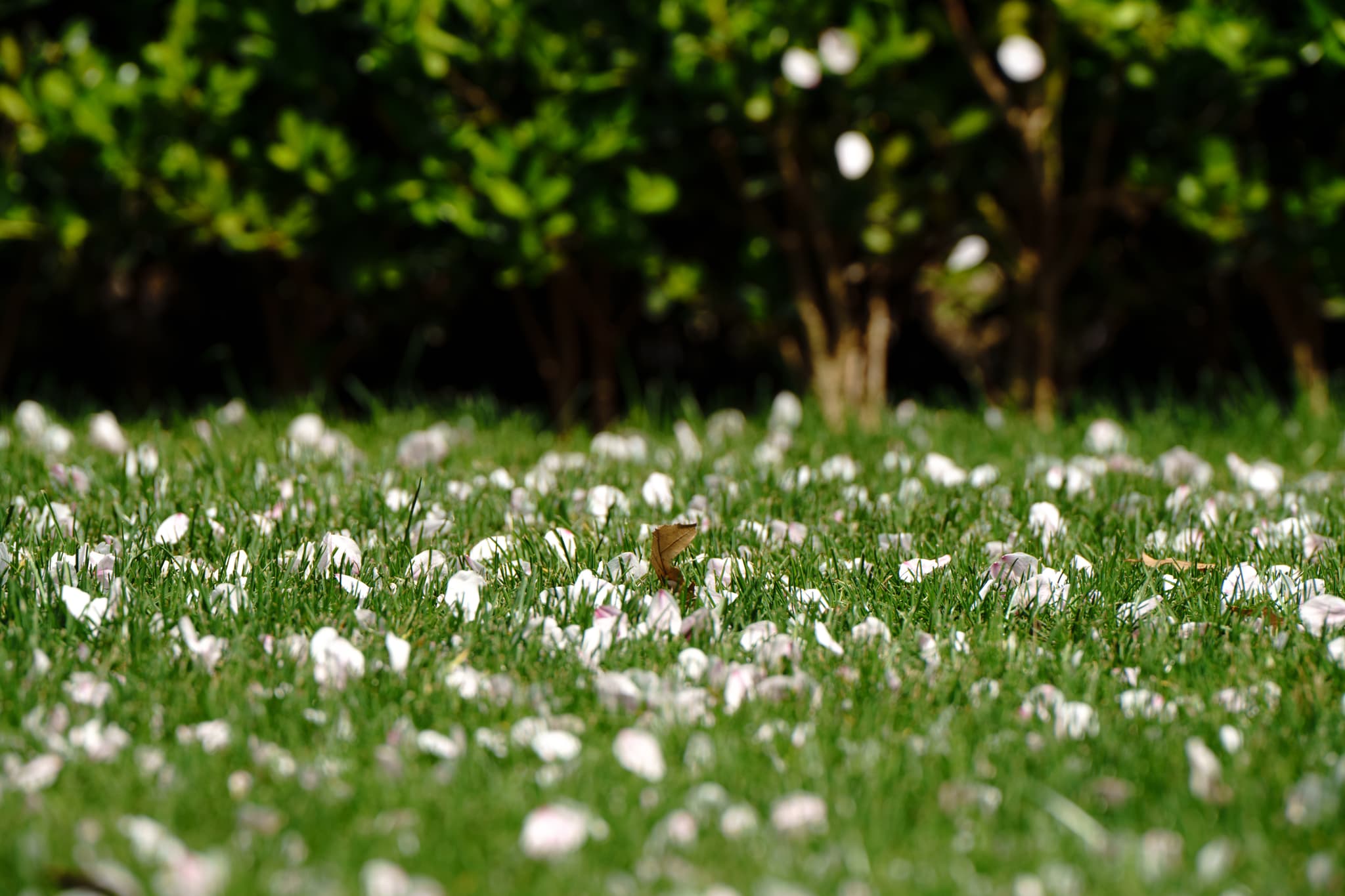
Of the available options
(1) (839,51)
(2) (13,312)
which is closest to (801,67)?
(1) (839,51)

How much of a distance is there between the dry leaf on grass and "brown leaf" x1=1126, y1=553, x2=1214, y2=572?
815 mm

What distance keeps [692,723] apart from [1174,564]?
1108 millimetres

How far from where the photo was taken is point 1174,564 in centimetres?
235

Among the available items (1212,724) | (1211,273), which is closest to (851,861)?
(1212,724)

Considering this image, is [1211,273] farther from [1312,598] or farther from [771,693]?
[771,693]

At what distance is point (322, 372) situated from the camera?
5.11m

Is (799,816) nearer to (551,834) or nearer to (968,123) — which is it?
(551,834)

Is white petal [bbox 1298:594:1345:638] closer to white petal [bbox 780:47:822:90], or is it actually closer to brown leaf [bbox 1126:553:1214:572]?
brown leaf [bbox 1126:553:1214:572]

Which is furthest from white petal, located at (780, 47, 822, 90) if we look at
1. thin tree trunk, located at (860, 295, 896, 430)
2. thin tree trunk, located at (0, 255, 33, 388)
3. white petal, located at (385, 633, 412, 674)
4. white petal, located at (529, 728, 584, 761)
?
thin tree trunk, located at (0, 255, 33, 388)

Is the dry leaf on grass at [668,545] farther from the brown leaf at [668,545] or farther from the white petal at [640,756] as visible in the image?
the white petal at [640,756]

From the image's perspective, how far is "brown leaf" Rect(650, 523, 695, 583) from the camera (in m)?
2.26

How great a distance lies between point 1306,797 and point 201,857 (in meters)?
1.20

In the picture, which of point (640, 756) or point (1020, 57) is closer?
point (640, 756)

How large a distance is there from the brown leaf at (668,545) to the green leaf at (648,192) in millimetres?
2048
